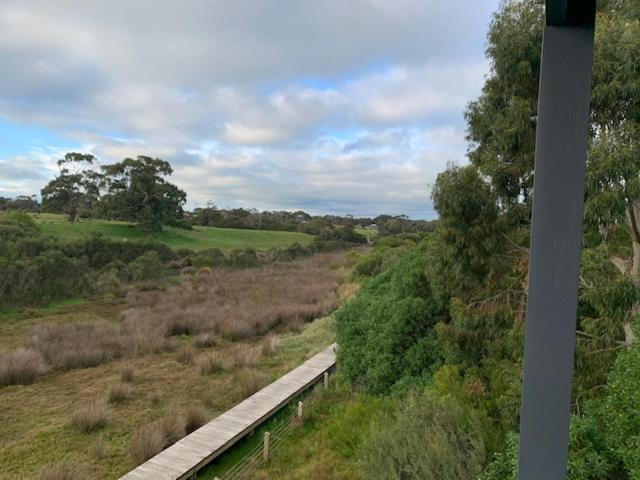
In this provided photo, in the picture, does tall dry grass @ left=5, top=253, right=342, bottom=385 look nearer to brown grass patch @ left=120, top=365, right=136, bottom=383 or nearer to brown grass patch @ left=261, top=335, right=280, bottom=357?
brown grass patch @ left=261, top=335, right=280, bottom=357

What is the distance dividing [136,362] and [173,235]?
96.3 feet

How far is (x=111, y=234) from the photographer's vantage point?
35.7m

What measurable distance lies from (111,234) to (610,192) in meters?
37.8

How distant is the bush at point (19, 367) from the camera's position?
10.9 meters

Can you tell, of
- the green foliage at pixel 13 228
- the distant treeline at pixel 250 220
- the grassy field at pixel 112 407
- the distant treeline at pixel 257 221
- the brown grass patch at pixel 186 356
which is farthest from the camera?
the distant treeline at pixel 257 221

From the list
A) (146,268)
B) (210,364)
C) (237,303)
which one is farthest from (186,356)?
(146,268)

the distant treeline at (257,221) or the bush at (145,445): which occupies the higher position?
the distant treeline at (257,221)

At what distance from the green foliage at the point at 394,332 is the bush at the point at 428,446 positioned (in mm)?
2622

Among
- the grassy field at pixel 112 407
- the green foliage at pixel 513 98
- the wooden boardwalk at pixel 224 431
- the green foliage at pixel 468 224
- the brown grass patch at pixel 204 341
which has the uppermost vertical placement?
the green foliage at pixel 513 98

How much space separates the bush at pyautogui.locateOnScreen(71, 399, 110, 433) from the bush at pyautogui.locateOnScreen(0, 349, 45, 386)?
11.5 ft

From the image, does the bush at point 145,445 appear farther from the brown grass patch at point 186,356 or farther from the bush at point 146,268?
the bush at point 146,268

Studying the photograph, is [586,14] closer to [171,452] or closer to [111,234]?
[171,452]

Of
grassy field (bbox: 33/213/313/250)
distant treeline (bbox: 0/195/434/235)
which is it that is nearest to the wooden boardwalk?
grassy field (bbox: 33/213/313/250)

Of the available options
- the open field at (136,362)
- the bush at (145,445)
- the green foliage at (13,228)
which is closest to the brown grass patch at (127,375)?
the open field at (136,362)
